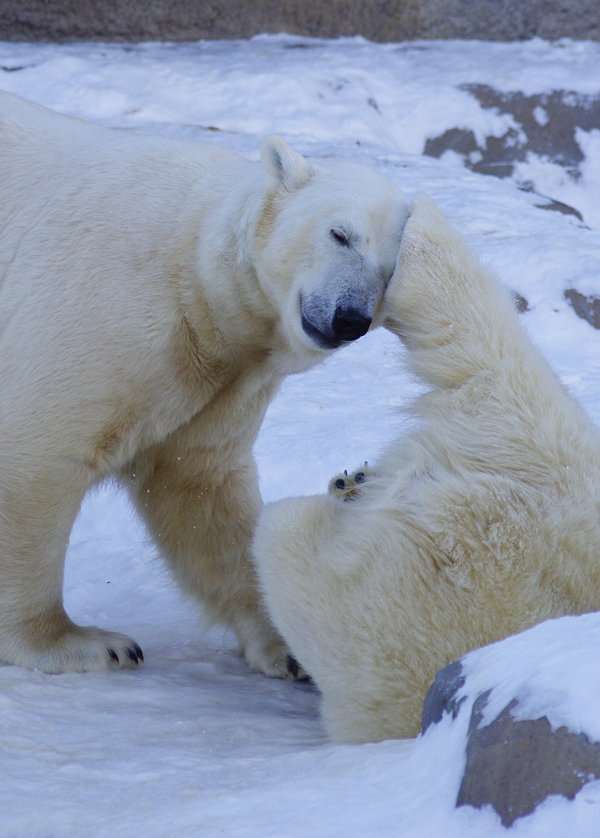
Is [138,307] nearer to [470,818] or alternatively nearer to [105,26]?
[470,818]

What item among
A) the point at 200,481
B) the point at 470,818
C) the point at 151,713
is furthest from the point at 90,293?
the point at 470,818

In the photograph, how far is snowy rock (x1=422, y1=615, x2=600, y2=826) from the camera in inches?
35.4

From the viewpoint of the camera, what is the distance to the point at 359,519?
185 centimetres

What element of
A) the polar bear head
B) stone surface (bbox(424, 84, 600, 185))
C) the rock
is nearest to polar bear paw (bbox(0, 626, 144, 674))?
the polar bear head

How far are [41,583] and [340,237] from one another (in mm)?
1237

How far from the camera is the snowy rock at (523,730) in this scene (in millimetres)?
899

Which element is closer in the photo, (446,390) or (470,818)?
(470,818)

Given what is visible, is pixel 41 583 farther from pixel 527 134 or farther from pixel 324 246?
pixel 527 134

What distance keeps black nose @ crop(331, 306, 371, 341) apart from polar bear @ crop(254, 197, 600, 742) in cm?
22

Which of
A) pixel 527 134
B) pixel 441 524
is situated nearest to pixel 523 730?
pixel 441 524

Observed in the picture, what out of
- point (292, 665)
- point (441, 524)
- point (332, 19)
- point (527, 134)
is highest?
point (332, 19)

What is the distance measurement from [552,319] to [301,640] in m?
3.59

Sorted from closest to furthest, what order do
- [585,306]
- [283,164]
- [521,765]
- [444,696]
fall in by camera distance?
[521,765], [444,696], [283,164], [585,306]

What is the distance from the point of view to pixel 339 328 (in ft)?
7.65
